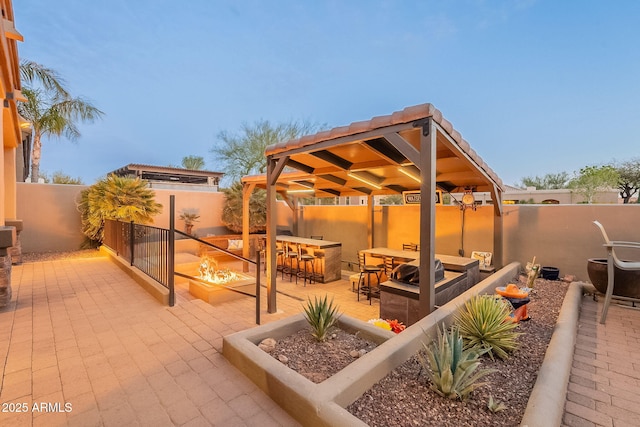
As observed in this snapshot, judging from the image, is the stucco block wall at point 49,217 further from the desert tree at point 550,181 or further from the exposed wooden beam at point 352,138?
the desert tree at point 550,181

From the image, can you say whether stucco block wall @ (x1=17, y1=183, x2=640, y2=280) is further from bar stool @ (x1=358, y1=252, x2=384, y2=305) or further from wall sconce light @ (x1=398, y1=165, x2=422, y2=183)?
wall sconce light @ (x1=398, y1=165, x2=422, y2=183)

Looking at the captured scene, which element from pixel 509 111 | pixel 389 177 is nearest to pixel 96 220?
pixel 389 177

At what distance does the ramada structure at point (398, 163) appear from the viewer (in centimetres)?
315

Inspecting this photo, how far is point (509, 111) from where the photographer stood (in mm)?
39062

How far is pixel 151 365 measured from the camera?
97.2 inches

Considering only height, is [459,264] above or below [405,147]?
below

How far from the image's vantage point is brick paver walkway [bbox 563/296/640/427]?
200 cm

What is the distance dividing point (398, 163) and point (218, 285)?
11.2ft

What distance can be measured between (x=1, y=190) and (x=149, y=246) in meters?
2.22

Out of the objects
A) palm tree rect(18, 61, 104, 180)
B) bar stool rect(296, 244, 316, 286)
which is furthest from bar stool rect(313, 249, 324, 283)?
palm tree rect(18, 61, 104, 180)

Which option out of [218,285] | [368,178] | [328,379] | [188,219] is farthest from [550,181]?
[328,379]

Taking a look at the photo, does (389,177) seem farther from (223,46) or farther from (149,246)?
(223,46)

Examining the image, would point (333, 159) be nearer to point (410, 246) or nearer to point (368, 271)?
point (368, 271)

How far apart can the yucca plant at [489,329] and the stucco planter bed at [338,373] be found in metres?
0.28
